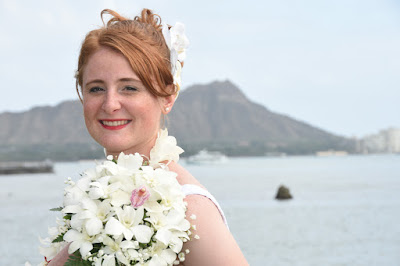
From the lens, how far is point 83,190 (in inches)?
89.4

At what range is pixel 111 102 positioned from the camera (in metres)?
2.47

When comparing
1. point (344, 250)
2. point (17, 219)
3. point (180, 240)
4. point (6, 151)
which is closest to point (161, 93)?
point (180, 240)

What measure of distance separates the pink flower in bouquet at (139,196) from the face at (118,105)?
16.7 inches

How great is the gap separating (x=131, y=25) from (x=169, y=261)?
1120mm

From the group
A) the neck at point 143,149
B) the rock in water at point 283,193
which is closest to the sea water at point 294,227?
the rock in water at point 283,193

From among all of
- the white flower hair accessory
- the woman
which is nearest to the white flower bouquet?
the woman

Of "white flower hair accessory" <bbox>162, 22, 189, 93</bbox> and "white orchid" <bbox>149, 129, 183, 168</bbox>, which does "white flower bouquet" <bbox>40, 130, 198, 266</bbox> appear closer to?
"white orchid" <bbox>149, 129, 183, 168</bbox>

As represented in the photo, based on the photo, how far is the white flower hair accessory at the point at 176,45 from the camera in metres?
2.71

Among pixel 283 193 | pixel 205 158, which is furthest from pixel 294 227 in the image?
pixel 205 158

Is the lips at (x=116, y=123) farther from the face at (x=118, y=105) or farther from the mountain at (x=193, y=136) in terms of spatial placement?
the mountain at (x=193, y=136)

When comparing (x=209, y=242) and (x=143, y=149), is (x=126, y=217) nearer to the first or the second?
(x=209, y=242)

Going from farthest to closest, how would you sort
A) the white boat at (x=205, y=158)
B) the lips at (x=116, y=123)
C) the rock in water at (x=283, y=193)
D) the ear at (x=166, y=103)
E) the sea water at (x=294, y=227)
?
the white boat at (x=205, y=158)
the rock in water at (x=283, y=193)
the sea water at (x=294, y=227)
the ear at (x=166, y=103)
the lips at (x=116, y=123)

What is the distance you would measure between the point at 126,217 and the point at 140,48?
29.6 inches

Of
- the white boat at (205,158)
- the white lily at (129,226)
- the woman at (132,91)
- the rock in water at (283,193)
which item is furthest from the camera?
the white boat at (205,158)
